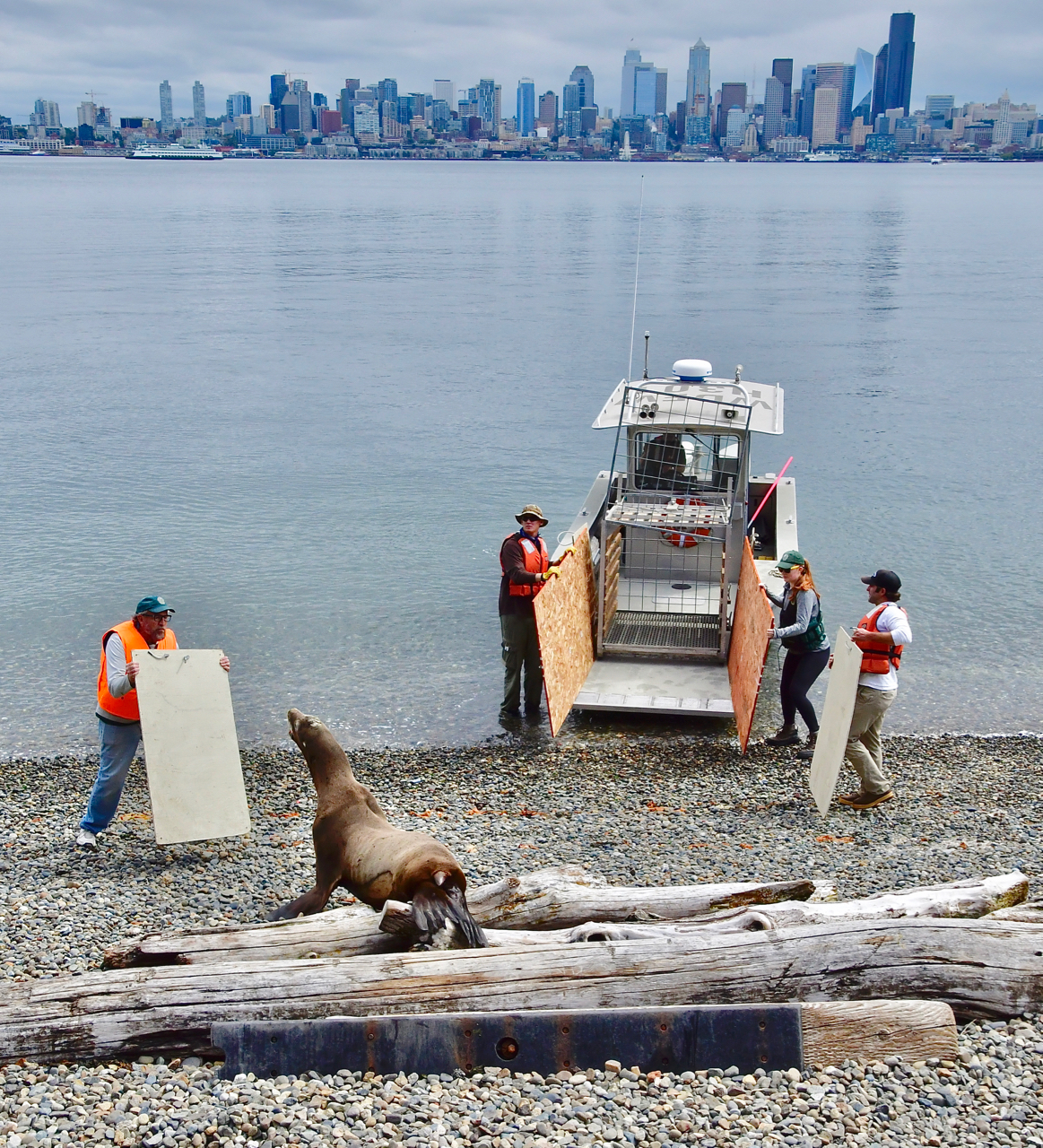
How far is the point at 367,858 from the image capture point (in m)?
6.57

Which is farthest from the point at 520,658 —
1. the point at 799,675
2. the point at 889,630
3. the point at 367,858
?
the point at 367,858

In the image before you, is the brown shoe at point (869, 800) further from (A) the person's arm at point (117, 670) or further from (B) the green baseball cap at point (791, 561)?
(A) the person's arm at point (117, 670)

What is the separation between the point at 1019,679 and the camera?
48.2ft

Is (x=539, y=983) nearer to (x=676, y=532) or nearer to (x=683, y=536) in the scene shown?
(x=676, y=532)

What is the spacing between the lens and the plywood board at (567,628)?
10508 mm

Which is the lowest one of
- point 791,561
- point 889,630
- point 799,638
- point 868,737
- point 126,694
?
point 868,737

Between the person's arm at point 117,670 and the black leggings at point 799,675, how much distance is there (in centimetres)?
537

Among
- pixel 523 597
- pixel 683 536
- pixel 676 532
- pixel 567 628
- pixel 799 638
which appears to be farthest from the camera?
pixel 683 536

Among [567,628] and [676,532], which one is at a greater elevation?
[676,532]

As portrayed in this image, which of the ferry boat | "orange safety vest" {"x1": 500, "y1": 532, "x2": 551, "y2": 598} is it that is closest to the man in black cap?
the ferry boat

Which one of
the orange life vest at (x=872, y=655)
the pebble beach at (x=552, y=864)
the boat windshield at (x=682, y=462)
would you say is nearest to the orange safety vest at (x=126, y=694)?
the pebble beach at (x=552, y=864)

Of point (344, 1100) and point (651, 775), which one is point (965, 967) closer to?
point (344, 1100)

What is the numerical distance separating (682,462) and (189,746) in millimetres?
7445

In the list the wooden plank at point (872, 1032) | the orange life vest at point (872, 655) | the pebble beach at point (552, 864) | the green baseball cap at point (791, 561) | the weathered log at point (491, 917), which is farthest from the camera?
the green baseball cap at point (791, 561)
